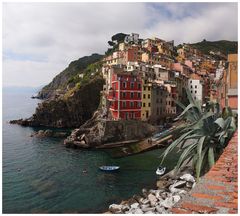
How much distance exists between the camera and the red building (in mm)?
39969

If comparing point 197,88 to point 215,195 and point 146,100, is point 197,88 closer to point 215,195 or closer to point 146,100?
point 146,100

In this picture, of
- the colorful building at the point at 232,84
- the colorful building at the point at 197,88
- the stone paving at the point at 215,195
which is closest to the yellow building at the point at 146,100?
the colorful building at the point at 197,88

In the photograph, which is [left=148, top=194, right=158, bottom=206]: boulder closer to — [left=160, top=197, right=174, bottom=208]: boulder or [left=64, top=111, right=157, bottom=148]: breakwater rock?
[left=160, top=197, right=174, bottom=208]: boulder

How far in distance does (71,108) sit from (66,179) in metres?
35.1

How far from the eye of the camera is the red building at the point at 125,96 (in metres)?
40.0

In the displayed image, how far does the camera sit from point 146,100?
4309 cm

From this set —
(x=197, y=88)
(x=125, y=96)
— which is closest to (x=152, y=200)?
(x=125, y=96)

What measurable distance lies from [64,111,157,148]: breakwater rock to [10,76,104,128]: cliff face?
1599 centimetres

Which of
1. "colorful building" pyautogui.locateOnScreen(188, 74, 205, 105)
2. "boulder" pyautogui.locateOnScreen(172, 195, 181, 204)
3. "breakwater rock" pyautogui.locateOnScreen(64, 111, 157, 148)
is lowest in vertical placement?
"boulder" pyautogui.locateOnScreen(172, 195, 181, 204)

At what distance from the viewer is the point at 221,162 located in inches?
→ 184

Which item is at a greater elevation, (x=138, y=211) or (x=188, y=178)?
(x=188, y=178)

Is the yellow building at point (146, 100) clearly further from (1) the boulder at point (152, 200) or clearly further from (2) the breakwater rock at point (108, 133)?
(1) the boulder at point (152, 200)

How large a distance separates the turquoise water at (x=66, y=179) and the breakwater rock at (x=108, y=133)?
2.50 meters

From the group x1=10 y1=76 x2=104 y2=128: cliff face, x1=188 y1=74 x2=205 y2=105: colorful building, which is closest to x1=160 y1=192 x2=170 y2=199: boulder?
x1=188 y1=74 x2=205 y2=105: colorful building
